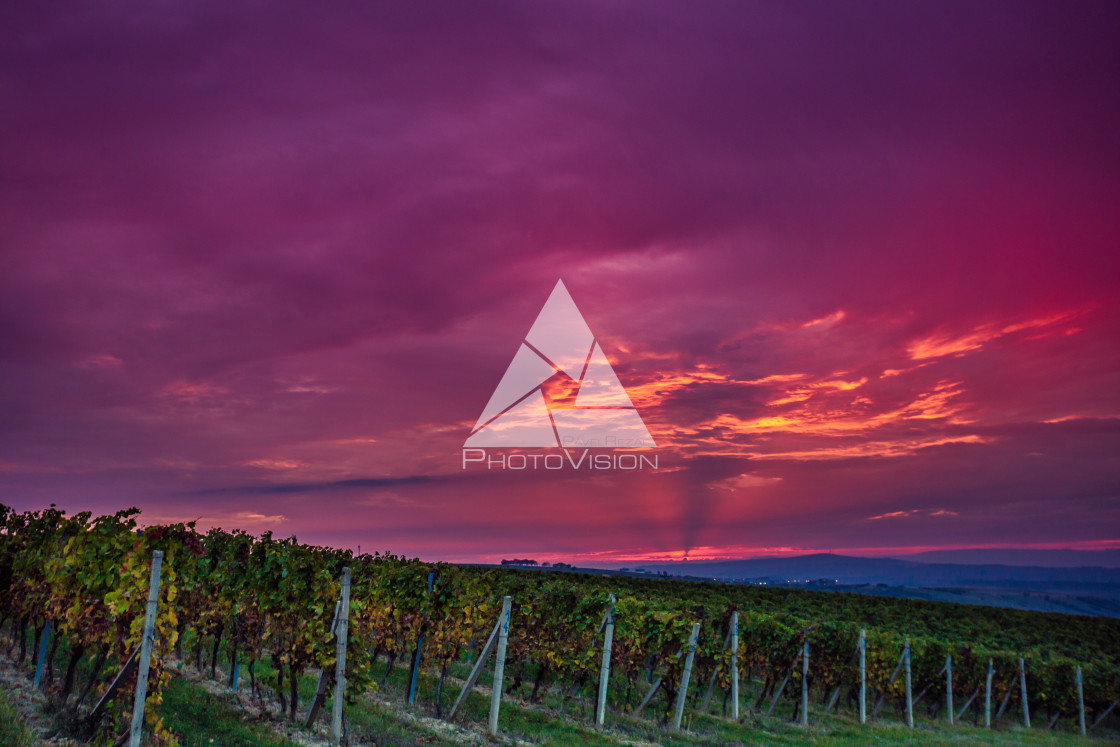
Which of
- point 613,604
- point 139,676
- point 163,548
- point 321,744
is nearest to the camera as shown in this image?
point 139,676

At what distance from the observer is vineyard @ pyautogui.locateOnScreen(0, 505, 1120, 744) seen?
9.37 metres

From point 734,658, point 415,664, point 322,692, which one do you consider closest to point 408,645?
point 415,664

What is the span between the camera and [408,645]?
570 inches

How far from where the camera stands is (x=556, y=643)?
16.1 m

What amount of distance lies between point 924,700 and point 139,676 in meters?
27.0

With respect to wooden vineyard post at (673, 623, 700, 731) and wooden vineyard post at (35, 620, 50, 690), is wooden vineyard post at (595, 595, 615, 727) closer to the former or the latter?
wooden vineyard post at (673, 623, 700, 731)

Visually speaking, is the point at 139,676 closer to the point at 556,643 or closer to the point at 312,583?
the point at 312,583

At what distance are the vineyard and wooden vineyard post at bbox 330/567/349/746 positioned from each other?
0.04 metres

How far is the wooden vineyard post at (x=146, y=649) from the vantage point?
7.66 m

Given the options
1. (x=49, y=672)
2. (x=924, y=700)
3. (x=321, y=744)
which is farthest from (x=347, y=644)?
(x=924, y=700)

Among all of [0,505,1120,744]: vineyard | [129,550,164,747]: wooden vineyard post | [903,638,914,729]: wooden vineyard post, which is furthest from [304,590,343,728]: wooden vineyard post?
[903,638,914,729]: wooden vineyard post

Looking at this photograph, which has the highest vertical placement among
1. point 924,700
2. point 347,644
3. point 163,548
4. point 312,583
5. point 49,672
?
point 163,548

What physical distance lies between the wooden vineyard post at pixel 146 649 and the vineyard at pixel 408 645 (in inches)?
1.2

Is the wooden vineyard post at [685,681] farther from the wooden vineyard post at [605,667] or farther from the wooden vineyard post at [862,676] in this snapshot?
the wooden vineyard post at [862,676]
